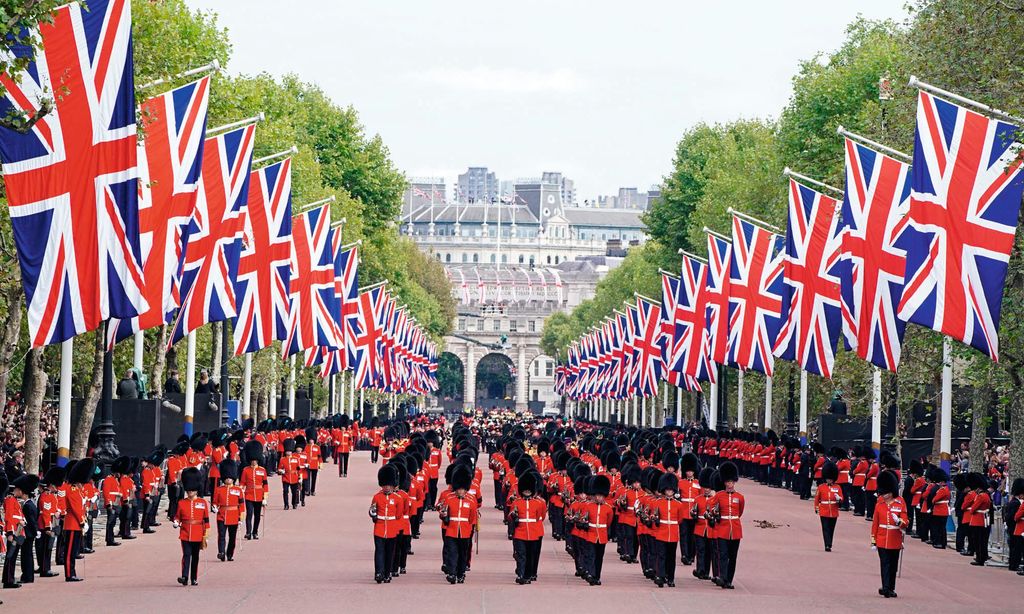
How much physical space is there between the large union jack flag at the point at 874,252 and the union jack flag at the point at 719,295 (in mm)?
13929

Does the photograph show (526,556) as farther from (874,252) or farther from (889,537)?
(874,252)

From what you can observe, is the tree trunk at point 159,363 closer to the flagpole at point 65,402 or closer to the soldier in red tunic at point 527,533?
the flagpole at point 65,402

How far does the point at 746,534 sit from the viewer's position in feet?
104

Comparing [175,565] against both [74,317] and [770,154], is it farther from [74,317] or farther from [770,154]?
[770,154]

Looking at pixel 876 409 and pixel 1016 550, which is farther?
→ pixel 876 409

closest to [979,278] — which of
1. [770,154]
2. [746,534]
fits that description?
[746,534]

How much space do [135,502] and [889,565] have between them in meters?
12.6

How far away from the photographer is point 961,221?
23.1m

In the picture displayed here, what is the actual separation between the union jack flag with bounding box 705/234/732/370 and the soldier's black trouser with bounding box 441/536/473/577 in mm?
22620

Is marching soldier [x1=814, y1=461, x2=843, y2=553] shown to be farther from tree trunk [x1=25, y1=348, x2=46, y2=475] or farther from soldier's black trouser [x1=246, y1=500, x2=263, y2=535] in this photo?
tree trunk [x1=25, y1=348, x2=46, y2=475]

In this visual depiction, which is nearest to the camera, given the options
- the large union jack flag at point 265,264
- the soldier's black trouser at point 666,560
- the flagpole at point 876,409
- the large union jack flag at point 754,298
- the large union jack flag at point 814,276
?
the soldier's black trouser at point 666,560

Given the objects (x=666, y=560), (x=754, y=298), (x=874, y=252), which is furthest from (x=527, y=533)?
(x=754, y=298)

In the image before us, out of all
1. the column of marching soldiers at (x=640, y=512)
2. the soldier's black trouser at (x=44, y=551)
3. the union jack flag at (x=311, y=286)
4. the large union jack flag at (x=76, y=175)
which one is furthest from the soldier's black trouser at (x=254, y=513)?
the large union jack flag at (x=76, y=175)

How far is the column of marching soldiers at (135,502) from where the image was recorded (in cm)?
2123
